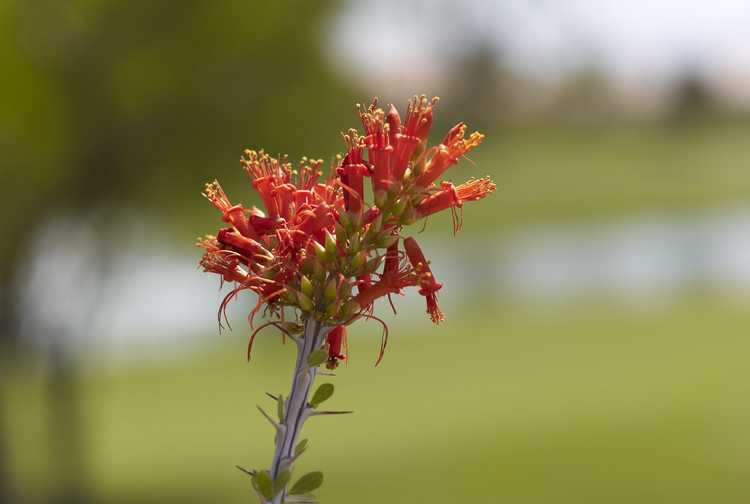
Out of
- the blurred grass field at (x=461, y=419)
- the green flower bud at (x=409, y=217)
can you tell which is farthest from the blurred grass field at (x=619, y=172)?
the green flower bud at (x=409, y=217)

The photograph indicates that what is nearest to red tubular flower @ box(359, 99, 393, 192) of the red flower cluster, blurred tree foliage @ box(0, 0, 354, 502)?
the red flower cluster

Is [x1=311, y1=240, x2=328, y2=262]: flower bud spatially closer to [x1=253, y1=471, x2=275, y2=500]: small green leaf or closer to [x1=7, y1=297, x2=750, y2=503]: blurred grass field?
[x1=253, y1=471, x2=275, y2=500]: small green leaf

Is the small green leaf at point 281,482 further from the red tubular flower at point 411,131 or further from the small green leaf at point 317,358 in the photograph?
the red tubular flower at point 411,131

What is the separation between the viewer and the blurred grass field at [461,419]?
65.3 feet

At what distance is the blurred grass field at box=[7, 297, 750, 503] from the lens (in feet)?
65.3

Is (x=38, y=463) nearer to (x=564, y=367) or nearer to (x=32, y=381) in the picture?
(x=32, y=381)

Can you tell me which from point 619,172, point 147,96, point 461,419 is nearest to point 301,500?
point 147,96

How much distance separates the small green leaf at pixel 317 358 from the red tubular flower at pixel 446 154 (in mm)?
420

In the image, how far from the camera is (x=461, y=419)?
83.4ft

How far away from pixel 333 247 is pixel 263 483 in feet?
1.58

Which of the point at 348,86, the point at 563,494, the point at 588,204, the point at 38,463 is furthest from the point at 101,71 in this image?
the point at 588,204

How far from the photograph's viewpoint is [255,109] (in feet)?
47.6

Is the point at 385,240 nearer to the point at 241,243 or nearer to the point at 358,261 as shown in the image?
the point at 358,261

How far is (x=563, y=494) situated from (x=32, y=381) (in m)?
16.3
